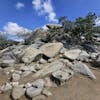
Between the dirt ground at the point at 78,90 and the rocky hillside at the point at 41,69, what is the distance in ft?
0.70

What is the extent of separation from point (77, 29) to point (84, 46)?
2.01 meters

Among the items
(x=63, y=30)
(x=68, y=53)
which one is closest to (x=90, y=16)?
(x=63, y=30)

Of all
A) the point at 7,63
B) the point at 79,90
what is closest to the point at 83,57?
the point at 79,90

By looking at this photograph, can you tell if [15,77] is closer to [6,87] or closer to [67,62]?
[6,87]

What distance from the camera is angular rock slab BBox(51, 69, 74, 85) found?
9680 mm

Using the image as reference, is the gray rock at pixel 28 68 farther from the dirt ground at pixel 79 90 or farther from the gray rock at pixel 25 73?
the dirt ground at pixel 79 90

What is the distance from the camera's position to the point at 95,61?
12.0 m

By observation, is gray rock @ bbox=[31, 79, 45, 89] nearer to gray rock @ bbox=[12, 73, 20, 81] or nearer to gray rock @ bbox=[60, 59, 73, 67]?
gray rock @ bbox=[12, 73, 20, 81]

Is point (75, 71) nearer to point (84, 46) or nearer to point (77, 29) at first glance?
point (84, 46)

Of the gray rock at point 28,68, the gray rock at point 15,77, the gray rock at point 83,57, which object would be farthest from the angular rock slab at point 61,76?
the gray rock at point 83,57

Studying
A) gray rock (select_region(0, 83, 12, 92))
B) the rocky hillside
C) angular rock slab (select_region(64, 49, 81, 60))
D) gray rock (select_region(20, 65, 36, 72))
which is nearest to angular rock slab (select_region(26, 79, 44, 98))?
the rocky hillside

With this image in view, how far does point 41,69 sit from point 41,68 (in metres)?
0.22

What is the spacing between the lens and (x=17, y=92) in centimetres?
912

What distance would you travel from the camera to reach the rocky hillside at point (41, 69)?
9250 millimetres
